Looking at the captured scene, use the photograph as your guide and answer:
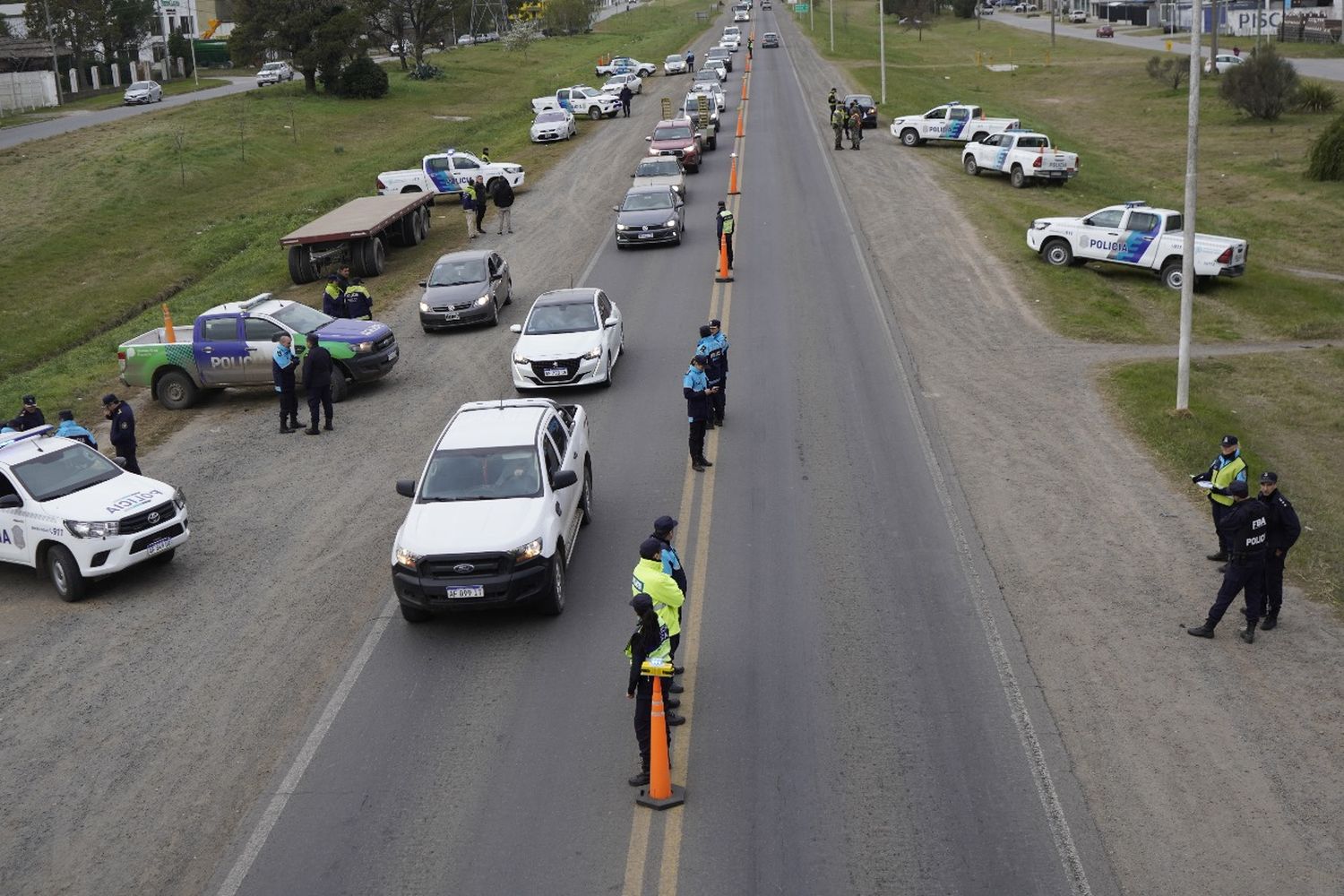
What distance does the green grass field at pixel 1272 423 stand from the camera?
624 inches

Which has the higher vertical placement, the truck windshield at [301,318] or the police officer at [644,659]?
the truck windshield at [301,318]

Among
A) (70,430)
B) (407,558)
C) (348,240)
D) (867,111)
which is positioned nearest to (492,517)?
(407,558)

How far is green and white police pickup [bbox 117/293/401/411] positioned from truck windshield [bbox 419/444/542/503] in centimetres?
926

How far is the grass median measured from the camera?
32.8 m

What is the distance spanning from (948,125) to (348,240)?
25.8 metres

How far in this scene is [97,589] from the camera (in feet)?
50.6

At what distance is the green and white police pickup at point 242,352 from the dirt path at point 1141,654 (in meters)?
9.83

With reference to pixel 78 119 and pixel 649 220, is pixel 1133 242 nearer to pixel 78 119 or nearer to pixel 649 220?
pixel 649 220

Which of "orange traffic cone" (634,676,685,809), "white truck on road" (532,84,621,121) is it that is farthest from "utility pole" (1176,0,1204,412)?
"white truck on road" (532,84,621,121)

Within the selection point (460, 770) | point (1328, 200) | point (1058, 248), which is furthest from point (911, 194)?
point (460, 770)

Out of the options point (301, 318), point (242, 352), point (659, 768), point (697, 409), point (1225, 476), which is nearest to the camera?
point (659, 768)

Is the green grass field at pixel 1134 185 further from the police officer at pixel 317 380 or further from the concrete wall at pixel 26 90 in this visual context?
the concrete wall at pixel 26 90

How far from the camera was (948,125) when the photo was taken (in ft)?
159

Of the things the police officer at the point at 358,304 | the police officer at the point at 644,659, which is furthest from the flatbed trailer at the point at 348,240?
the police officer at the point at 644,659
